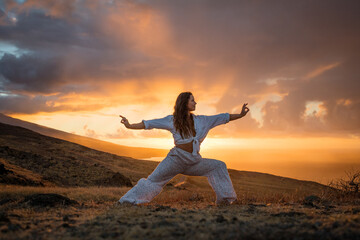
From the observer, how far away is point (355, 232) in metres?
3.62

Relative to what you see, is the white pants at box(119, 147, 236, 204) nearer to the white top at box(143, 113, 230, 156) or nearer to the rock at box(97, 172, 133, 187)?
the white top at box(143, 113, 230, 156)

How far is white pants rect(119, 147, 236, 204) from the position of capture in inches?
257

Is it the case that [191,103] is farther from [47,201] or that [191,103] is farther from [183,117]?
[47,201]

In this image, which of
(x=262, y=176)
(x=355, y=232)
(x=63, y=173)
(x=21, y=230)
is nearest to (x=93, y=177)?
(x=63, y=173)

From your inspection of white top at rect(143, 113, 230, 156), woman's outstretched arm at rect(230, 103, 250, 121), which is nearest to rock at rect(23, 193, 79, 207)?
white top at rect(143, 113, 230, 156)

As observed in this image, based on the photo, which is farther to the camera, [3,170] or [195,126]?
[3,170]

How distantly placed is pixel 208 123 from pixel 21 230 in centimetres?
423

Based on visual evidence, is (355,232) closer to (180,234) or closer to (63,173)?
(180,234)

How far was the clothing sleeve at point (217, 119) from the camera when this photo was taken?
6902 mm

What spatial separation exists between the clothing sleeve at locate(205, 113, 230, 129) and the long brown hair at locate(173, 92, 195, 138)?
1.36 feet

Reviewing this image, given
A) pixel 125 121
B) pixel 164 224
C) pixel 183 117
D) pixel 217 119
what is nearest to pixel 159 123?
pixel 183 117

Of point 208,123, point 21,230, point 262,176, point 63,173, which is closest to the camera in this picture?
point 21,230

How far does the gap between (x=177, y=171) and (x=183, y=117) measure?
1.24 metres

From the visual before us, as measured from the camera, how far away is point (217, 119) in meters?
6.98
